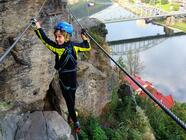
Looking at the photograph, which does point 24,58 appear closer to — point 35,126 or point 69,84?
point 35,126

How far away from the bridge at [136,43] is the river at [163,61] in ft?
2.58

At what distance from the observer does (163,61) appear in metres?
46.6

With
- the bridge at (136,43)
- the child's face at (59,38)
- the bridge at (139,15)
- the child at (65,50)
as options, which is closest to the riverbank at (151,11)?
the bridge at (139,15)

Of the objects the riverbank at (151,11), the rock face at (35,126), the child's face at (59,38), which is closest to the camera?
the child's face at (59,38)

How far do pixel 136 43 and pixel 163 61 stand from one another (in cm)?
1056

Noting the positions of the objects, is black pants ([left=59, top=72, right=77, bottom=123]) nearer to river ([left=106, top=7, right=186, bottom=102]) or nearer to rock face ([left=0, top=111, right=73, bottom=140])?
rock face ([left=0, top=111, right=73, bottom=140])

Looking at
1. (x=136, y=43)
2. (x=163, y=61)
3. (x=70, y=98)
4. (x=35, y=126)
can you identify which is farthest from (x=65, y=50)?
(x=136, y=43)

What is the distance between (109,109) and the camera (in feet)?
39.1

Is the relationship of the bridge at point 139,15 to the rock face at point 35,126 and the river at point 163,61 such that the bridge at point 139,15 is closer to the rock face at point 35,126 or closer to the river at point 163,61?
the river at point 163,61

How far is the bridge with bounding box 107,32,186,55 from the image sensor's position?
51169mm

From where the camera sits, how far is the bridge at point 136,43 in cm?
5117

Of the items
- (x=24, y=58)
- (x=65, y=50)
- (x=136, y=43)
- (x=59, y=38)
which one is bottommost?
(x=136, y=43)

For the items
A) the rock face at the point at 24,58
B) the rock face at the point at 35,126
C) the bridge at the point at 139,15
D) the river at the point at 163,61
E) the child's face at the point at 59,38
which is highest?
the child's face at the point at 59,38

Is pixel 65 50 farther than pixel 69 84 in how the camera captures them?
No
